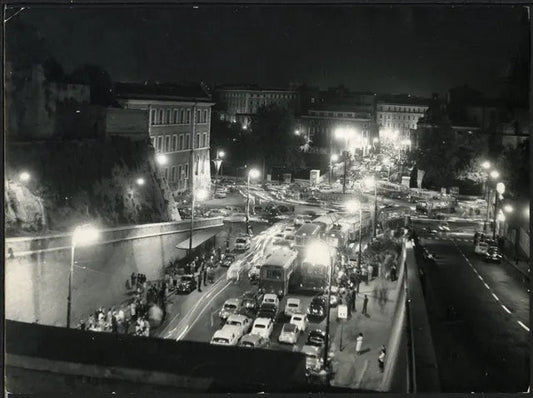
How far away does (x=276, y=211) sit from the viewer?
1848cm

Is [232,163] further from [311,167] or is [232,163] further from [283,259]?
[283,259]

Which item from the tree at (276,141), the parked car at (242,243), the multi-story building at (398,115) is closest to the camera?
the parked car at (242,243)

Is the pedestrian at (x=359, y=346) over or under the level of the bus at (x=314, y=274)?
under

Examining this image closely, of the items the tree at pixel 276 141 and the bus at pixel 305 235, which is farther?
the tree at pixel 276 141

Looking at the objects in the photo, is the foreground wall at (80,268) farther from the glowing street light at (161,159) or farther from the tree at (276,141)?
the tree at (276,141)

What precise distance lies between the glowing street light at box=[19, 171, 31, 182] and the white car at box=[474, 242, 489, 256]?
8870mm

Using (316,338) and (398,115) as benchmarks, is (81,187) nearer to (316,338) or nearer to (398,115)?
(316,338)

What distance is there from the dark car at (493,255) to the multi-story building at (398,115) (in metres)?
20.9

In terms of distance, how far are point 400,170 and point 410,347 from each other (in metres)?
20.0

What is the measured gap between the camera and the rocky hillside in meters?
10.3

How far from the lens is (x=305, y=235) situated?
1330 cm

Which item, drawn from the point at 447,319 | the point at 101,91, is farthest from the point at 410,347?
the point at 101,91

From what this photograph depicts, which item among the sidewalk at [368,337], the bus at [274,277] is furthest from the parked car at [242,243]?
the sidewalk at [368,337]

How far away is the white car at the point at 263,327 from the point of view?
8.98 meters
